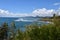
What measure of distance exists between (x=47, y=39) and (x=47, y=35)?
10cm

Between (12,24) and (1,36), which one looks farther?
(1,36)

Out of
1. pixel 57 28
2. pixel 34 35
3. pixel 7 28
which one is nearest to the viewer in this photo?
pixel 57 28

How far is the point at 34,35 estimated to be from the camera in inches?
195

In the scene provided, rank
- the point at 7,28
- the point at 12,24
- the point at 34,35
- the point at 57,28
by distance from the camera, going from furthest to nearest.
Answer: the point at 7,28, the point at 12,24, the point at 34,35, the point at 57,28

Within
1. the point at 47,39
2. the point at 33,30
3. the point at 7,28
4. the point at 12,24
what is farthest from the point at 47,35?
the point at 7,28

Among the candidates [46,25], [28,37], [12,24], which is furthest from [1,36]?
[46,25]

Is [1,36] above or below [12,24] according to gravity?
below

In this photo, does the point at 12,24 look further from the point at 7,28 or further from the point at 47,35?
the point at 47,35

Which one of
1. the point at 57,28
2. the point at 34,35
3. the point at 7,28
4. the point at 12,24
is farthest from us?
the point at 7,28

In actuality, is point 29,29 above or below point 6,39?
above

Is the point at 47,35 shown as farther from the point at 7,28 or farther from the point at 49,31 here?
the point at 7,28

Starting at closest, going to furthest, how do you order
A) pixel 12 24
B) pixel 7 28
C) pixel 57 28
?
pixel 57 28 → pixel 12 24 → pixel 7 28

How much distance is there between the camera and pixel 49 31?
464 cm

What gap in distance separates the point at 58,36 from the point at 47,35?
0.28 m
